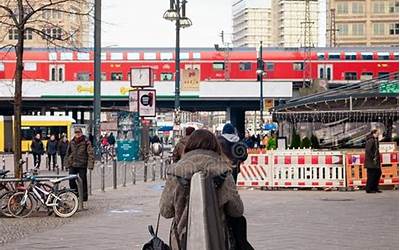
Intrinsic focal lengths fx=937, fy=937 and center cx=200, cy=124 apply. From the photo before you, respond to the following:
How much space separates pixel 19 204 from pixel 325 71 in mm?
46667

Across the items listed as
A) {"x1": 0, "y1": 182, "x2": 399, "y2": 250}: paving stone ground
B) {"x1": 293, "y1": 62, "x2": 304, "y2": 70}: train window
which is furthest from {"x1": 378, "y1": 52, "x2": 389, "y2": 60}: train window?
{"x1": 0, "y1": 182, "x2": 399, "y2": 250}: paving stone ground

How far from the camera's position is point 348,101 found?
3119 cm

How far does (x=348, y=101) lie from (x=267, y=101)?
30.1m

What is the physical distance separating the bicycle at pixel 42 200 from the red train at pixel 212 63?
4197 centimetres

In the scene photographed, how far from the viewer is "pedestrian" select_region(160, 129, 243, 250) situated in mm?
7547

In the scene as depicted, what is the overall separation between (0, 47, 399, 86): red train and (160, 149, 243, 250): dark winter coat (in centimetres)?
5233

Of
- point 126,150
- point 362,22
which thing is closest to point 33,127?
point 126,150

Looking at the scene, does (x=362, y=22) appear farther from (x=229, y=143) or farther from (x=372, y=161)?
(x=229, y=143)

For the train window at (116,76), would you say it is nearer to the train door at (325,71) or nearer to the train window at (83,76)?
the train window at (83,76)

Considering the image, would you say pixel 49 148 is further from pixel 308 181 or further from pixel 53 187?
pixel 53 187

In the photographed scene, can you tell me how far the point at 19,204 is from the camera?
1780 cm

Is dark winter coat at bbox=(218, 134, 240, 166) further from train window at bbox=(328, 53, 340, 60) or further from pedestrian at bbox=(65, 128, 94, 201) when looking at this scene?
train window at bbox=(328, 53, 340, 60)

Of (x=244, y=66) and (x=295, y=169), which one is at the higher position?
(x=244, y=66)

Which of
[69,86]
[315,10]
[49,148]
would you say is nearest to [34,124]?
Result: [69,86]
